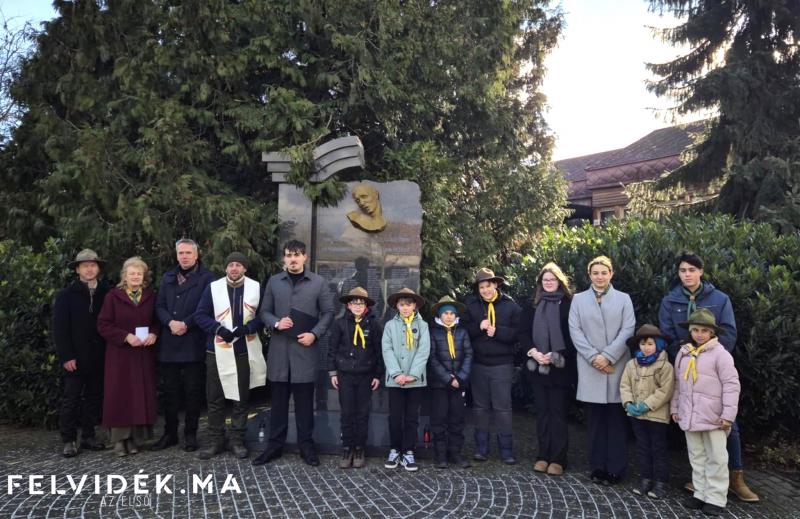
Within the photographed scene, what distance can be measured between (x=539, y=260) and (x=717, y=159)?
23.7 feet

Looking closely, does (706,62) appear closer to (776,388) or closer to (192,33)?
(776,388)

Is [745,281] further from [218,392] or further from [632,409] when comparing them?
[218,392]

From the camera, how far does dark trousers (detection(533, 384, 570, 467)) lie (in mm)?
5109

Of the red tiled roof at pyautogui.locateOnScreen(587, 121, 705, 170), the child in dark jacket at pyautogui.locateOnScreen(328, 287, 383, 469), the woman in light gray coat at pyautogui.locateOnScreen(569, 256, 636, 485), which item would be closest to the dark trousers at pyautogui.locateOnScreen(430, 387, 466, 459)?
the child in dark jacket at pyautogui.locateOnScreen(328, 287, 383, 469)

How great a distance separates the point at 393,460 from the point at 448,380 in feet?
2.79

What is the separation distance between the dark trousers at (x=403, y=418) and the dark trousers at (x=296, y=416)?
72cm

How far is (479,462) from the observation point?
5340mm

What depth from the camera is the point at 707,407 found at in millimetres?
4258

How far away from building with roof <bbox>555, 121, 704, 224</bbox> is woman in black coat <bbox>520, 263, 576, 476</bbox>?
19.8 m

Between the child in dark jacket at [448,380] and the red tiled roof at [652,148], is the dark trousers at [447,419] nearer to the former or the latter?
the child in dark jacket at [448,380]

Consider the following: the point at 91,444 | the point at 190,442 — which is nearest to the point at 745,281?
the point at 190,442

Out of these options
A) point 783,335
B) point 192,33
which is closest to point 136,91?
point 192,33

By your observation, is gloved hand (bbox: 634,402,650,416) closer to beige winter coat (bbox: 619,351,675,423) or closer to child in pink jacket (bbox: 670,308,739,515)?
beige winter coat (bbox: 619,351,675,423)

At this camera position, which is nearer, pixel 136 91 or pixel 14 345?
pixel 14 345
